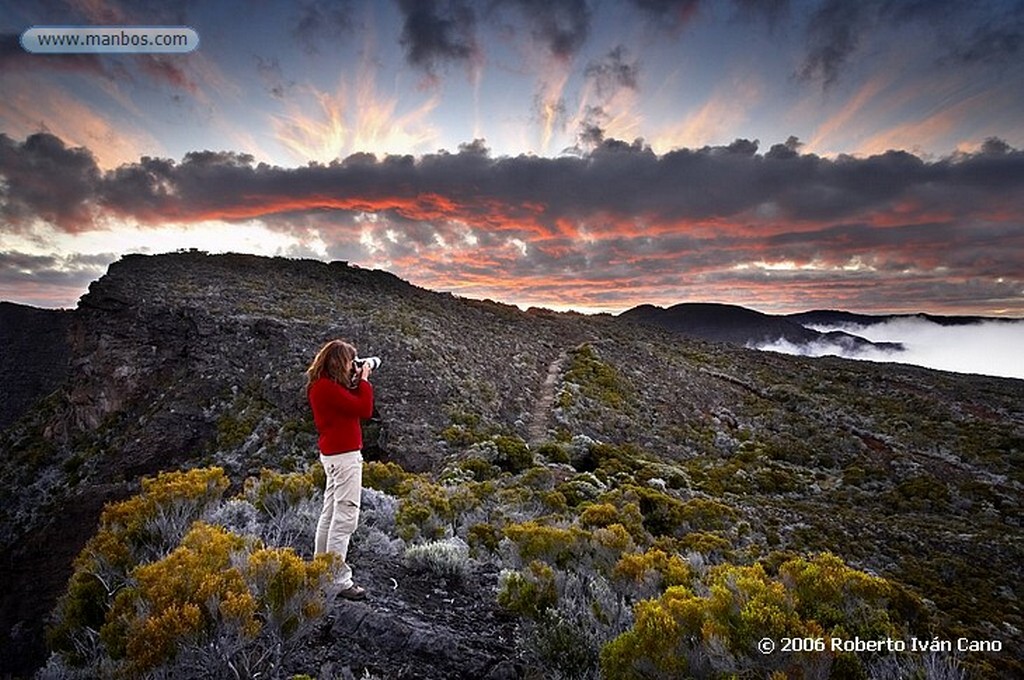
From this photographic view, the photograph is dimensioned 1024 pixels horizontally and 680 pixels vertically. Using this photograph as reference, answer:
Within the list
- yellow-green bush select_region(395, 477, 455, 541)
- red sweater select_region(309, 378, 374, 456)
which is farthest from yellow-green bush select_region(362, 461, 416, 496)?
red sweater select_region(309, 378, 374, 456)

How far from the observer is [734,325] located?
172875mm

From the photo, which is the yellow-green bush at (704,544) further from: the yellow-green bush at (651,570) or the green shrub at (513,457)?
the green shrub at (513,457)

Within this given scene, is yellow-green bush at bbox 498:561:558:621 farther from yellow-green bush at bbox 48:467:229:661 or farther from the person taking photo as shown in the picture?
yellow-green bush at bbox 48:467:229:661

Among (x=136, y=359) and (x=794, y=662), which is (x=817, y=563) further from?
(x=136, y=359)

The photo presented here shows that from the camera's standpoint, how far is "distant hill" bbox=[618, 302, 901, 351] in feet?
541

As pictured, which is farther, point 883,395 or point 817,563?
point 883,395

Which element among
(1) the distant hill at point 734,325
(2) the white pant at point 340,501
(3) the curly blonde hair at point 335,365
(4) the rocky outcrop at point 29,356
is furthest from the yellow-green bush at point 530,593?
(1) the distant hill at point 734,325

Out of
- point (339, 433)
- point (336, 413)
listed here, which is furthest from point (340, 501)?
point (336, 413)

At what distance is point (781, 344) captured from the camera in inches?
6191

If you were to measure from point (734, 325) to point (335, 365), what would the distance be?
183650 millimetres

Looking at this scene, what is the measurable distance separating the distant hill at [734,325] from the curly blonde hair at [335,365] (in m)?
160

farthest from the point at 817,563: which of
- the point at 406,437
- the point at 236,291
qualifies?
the point at 236,291

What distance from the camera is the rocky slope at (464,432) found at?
11031 mm

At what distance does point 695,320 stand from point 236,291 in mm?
170816
